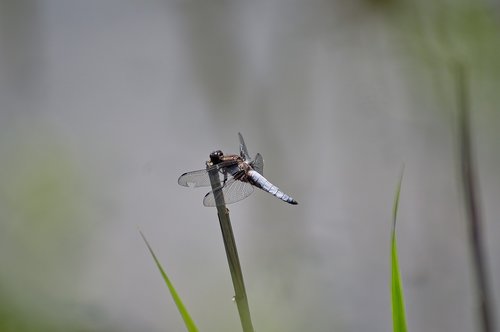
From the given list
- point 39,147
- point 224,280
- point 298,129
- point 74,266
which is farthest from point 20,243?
point 298,129

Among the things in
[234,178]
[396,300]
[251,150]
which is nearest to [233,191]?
[234,178]

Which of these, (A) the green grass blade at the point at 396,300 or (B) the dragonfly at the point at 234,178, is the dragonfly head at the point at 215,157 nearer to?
(B) the dragonfly at the point at 234,178

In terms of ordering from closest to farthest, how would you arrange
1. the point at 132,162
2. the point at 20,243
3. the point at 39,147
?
the point at 20,243, the point at 39,147, the point at 132,162

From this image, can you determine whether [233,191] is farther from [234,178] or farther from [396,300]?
[396,300]

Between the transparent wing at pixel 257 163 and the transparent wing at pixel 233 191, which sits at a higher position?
the transparent wing at pixel 257 163

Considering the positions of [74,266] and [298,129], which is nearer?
[74,266]

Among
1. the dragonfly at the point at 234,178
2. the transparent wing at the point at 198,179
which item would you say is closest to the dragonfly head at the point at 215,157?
the dragonfly at the point at 234,178

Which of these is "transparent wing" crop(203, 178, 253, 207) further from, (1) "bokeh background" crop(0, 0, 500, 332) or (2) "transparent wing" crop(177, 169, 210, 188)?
(1) "bokeh background" crop(0, 0, 500, 332)

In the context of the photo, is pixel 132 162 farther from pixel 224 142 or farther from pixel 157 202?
pixel 224 142

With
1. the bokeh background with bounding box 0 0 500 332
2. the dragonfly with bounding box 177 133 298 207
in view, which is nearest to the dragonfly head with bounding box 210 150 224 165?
the dragonfly with bounding box 177 133 298 207
